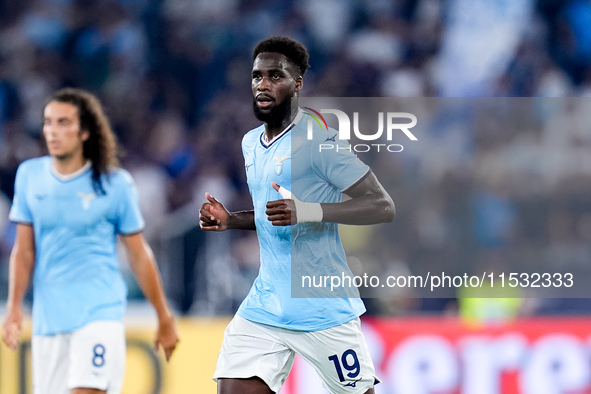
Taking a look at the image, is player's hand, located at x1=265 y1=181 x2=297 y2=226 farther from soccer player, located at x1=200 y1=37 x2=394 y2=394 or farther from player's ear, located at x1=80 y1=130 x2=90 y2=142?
player's ear, located at x1=80 y1=130 x2=90 y2=142

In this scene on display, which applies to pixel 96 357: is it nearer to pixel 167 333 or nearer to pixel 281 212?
pixel 167 333

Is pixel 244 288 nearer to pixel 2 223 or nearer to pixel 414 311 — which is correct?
pixel 414 311

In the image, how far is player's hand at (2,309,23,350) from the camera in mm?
4938

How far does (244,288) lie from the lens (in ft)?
24.1

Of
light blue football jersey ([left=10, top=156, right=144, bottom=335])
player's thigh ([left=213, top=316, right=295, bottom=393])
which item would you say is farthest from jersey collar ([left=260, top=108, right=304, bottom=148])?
light blue football jersey ([left=10, top=156, right=144, bottom=335])

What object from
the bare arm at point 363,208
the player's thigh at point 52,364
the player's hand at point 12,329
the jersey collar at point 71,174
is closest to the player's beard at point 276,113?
the bare arm at point 363,208

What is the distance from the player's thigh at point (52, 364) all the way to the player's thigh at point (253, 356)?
1385 mm

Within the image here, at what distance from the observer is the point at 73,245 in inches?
195

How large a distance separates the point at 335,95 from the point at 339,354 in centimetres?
660

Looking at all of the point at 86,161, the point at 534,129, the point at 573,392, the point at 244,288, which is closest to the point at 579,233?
the point at 534,129

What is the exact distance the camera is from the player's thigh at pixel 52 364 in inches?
192

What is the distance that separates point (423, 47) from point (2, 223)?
213 inches

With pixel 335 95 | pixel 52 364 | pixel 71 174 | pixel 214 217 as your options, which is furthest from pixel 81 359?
pixel 335 95

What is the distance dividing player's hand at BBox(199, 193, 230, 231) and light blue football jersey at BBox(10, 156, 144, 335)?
1.36m
